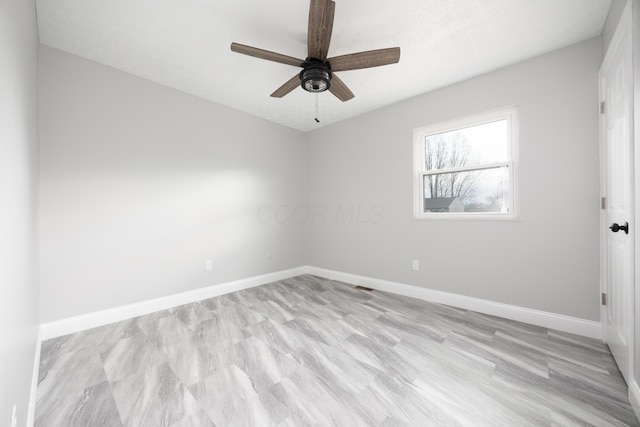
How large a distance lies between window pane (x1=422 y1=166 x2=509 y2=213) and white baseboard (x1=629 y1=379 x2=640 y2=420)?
1.57 m

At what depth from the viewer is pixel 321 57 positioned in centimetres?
188

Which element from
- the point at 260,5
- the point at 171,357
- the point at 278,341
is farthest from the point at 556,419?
the point at 260,5

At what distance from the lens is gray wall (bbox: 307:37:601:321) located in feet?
7.00

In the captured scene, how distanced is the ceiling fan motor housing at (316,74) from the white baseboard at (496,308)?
2660mm

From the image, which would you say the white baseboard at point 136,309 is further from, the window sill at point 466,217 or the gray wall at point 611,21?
the gray wall at point 611,21

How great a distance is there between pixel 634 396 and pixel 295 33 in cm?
330

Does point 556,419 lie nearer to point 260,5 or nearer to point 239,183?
point 260,5

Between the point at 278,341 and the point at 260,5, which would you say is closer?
the point at 260,5

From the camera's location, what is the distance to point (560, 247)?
2234 mm

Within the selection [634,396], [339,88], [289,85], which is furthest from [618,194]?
[289,85]

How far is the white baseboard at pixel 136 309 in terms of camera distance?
2.18m

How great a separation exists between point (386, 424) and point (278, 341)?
3.58ft

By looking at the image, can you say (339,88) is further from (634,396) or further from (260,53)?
(634,396)

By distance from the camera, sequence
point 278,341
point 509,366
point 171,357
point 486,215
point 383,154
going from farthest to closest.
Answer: point 383,154
point 486,215
point 278,341
point 171,357
point 509,366
